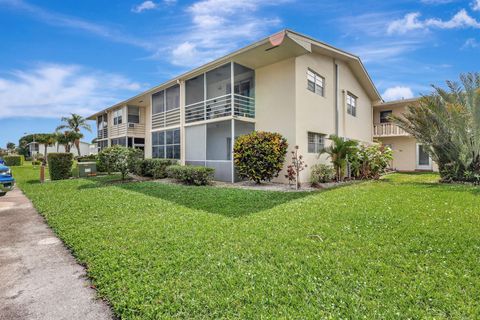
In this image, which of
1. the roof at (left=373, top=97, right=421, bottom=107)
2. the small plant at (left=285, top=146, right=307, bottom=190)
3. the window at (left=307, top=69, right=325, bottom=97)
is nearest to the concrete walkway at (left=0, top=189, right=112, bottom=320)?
the small plant at (left=285, top=146, right=307, bottom=190)

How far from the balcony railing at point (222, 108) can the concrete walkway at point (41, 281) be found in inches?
383

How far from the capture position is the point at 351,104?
18.4 m

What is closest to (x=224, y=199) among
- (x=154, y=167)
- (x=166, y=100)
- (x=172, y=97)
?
(x=154, y=167)

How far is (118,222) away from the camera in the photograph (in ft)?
19.9

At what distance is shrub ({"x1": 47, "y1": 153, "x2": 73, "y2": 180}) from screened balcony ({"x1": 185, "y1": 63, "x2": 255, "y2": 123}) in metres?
7.87

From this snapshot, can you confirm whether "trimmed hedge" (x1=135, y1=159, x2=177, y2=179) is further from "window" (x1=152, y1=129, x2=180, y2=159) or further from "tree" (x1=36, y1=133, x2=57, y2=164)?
"tree" (x1=36, y1=133, x2=57, y2=164)

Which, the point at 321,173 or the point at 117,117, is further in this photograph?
the point at 117,117

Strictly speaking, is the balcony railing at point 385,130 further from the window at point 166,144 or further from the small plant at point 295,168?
the window at point 166,144

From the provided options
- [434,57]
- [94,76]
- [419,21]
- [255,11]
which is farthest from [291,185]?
[94,76]

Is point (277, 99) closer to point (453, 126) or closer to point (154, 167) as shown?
point (453, 126)

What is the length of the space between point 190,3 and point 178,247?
1011 cm

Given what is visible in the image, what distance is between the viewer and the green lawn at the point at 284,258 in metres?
2.78

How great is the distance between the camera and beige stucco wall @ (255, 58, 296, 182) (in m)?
12.7

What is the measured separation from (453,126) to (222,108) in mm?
10822
